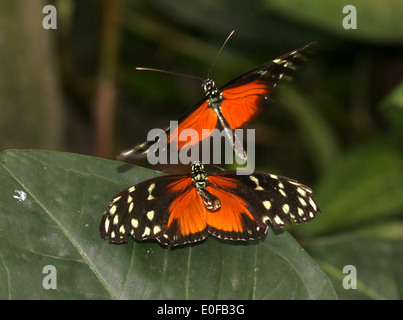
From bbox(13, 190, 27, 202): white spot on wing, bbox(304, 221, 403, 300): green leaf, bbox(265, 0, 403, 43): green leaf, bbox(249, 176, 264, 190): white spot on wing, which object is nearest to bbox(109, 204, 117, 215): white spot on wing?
bbox(13, 190, 27, 202): white spot on wing

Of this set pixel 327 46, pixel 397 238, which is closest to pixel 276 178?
pixel 397 238

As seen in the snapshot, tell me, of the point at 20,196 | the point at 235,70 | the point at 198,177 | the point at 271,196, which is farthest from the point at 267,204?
the point at 235,70

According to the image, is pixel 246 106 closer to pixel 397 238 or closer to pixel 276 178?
pixel 276 178

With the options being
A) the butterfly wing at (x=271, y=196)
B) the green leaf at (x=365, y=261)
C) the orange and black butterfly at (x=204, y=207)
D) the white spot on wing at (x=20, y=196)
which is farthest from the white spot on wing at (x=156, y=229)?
the green leaf at (x=365, y=261)

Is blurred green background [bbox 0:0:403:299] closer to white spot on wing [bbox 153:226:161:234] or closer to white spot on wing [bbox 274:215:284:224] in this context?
white spot on wing [bbox 274:215:284:224]

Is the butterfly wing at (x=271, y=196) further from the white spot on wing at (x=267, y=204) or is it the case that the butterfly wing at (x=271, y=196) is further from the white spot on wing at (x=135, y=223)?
the white spot on wing at (x=135, y=223)
